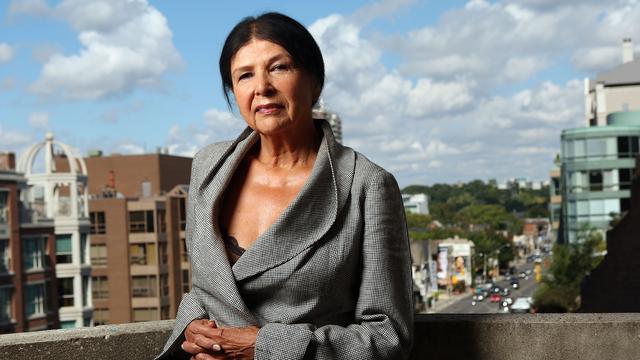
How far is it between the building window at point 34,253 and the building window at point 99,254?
954 inches

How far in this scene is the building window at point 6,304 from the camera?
50688 mm

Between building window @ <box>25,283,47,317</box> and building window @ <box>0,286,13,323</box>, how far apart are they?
175cm

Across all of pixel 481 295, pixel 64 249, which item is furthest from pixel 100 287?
pixel 481 295

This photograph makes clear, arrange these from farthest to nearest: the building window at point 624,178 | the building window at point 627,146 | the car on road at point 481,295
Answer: the car on road at point 481,295 < the building window at point 627,146 < the building window at point 624,178

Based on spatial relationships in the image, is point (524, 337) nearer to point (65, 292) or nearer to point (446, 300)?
point (65, 292)

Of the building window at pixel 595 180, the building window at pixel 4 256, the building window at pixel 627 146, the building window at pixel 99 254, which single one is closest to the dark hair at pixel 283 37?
the building window at pixel 4 256

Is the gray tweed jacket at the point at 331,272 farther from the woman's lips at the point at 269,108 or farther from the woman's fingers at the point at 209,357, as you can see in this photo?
the woman's lips at the point at 269,108

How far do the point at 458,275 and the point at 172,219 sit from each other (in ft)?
245

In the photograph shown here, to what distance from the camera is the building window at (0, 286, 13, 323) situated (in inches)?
1996

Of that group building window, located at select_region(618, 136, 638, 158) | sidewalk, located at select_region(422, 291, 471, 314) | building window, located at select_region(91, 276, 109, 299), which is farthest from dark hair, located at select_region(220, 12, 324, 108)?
sidewalk, located at select_region(422, 291, 471, 314)

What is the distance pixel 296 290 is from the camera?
11.9 feet

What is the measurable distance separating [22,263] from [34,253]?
8.58 ft

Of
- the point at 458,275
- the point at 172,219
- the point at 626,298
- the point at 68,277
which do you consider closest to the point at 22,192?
the point at 68,277

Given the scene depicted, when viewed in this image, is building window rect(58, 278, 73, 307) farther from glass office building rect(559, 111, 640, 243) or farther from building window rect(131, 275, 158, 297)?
glass office building rect(559, 111, 640, 243)
